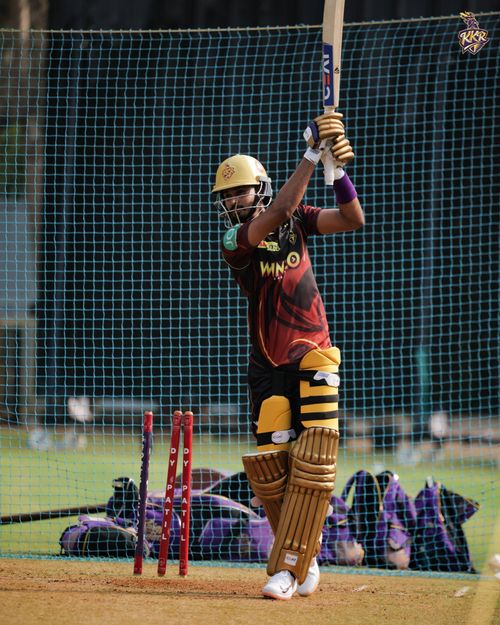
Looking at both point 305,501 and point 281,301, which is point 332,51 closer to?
point 281,301

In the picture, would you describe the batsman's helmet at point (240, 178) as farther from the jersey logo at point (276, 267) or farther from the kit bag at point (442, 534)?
the kit bag at point (442, 534)

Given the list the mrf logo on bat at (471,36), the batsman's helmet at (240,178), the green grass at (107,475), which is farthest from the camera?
the green grass at (107,475)

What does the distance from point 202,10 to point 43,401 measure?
5.19 metres

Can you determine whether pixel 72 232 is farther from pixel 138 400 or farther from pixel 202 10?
pixel 202 10

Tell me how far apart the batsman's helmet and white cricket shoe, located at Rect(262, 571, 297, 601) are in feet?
5.31

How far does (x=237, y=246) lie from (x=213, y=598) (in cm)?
156

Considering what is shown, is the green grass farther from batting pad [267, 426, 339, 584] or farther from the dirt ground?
batting pad [267, 426, 339, 584]

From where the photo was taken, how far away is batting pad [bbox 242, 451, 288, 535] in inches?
181

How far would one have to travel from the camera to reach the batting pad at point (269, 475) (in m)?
4.59

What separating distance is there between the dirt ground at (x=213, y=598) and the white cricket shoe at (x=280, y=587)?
35 mm

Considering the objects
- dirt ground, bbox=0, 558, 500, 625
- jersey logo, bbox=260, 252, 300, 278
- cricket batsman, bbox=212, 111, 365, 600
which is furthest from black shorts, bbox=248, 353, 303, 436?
dirt ground, bbox=0, 558, 500, 625

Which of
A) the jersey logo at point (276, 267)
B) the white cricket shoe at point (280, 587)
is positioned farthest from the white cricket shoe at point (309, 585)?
the jersey logo at point (276, 267)

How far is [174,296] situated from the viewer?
11.8m

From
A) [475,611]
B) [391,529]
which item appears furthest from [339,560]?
[475,611]
